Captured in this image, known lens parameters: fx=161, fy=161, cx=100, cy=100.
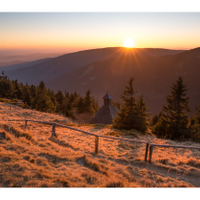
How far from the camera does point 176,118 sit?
873 inches

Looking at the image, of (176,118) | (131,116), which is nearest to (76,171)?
(131,116)

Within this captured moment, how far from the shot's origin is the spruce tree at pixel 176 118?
71.5 feet

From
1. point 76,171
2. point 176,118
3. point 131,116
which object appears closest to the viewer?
point 76,171

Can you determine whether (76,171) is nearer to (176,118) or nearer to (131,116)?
(131,116)

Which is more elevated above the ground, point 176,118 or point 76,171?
point 76,171

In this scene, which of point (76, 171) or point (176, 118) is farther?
point (176, 118)

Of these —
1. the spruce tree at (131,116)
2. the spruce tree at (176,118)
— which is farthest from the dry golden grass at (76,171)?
the spruce tree at (176,118)

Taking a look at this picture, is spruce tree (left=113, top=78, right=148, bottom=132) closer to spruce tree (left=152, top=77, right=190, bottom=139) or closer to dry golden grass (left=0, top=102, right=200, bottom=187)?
spruce tree (left=152, top=77, right=190, bottom=139)

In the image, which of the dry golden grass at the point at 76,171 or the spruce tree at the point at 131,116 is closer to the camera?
the dry golden grass at the point at 76,171

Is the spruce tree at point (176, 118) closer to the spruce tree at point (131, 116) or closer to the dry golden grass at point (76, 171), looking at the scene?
the spruce tree at point (131, 116)

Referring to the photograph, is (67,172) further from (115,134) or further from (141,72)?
(141,72)

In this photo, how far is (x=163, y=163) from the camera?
7.54 m

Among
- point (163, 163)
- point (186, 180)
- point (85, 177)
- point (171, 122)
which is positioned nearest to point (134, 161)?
point (163, 163)

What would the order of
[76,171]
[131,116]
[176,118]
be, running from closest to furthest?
[76,171], [131,116], [176,118]
